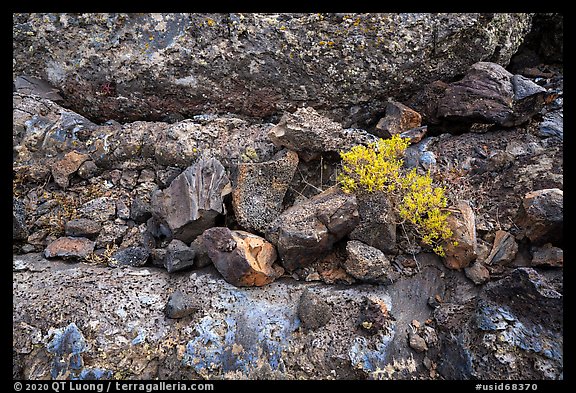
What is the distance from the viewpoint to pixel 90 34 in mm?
5738

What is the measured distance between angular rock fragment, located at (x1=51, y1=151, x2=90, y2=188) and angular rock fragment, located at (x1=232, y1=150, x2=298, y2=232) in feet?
8.06

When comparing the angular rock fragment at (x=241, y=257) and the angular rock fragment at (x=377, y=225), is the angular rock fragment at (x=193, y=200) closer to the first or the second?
the angular rock fragment at (x=241, y=257)

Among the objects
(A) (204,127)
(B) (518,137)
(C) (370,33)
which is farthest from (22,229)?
(B) (518,137)

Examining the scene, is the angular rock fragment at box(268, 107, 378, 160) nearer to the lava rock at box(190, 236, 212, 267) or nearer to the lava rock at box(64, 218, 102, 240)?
the lava rock at box(190, 236, 212, 267)

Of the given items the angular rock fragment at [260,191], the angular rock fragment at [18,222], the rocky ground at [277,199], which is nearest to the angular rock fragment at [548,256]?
the rocky ground at [277,199]

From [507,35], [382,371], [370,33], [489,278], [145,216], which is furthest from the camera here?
[507,35]

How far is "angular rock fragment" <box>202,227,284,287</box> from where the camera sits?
4.29m

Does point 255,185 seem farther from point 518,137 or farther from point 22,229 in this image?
point 518,137

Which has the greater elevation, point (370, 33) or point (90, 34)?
point (370, 33)

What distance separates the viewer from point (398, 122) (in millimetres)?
5742

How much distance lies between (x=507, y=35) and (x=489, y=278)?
13.1ft

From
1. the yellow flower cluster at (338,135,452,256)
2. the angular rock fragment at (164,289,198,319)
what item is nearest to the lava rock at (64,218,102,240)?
the angular rock fragment at (164,289,198,319)

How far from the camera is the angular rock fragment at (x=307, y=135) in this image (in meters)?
4.91

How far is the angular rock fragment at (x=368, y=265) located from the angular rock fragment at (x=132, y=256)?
2.52 m
